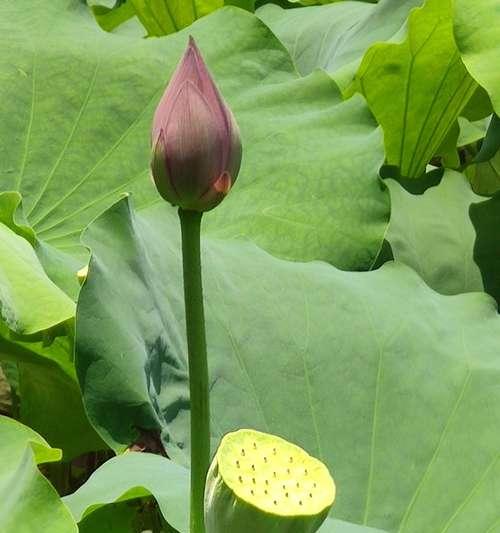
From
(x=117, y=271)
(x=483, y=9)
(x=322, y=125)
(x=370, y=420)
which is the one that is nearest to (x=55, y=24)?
(x=322, y=125)

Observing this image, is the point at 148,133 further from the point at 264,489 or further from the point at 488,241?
the point at 264,489

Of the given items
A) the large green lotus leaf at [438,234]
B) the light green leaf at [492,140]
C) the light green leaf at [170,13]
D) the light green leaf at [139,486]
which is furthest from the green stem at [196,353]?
the light green leaf at [170,13]

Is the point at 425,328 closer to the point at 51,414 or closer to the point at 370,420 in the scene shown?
the point at 370,420

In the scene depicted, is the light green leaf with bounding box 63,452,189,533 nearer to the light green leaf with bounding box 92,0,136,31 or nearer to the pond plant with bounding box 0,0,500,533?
the pond plant with bounding box 0,0,500,533

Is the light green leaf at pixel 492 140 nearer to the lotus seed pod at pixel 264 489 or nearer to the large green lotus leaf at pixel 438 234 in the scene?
the large green lotus leaf at pixel 438 234

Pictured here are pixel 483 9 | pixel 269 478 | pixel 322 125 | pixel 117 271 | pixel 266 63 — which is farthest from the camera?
pixel 266 63

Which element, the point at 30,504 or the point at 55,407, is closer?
the point at 30,504

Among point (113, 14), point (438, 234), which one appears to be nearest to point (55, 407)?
point (438, 234)

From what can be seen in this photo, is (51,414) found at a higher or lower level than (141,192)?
lower
